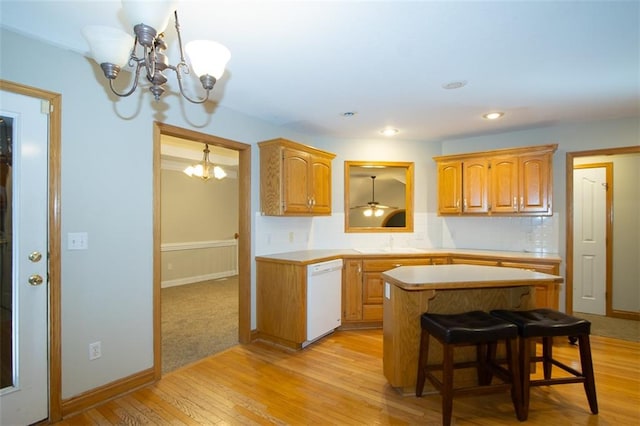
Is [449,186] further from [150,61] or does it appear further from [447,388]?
[150,61]

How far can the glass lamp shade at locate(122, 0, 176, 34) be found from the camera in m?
1.16

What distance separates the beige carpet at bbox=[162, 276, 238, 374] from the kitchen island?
182 cm

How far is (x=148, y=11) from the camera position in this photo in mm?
1184

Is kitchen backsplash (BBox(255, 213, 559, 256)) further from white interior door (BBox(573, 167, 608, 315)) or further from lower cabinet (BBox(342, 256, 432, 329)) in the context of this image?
white interior door (BBox(573, 167, 608, 315))

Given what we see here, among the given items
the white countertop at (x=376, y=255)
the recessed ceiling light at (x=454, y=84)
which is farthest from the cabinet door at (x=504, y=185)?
the recessed ceiling light at (x=454, y=84)

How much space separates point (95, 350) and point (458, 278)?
2608 millimetres

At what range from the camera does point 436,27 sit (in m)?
1.87

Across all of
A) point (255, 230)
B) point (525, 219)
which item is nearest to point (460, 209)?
point (525, 219)

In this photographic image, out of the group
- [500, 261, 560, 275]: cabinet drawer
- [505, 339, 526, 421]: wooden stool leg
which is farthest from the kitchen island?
[500, 261, 560, 275]: cabinet drawer

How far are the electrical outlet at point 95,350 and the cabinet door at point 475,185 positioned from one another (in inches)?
155

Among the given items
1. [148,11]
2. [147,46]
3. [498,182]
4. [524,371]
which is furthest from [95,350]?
[498,182]

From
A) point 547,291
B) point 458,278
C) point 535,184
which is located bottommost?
point 547,291

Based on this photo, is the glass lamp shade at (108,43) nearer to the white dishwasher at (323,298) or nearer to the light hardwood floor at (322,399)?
the light hardwood floor at (322,399)

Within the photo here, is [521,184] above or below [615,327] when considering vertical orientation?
above
